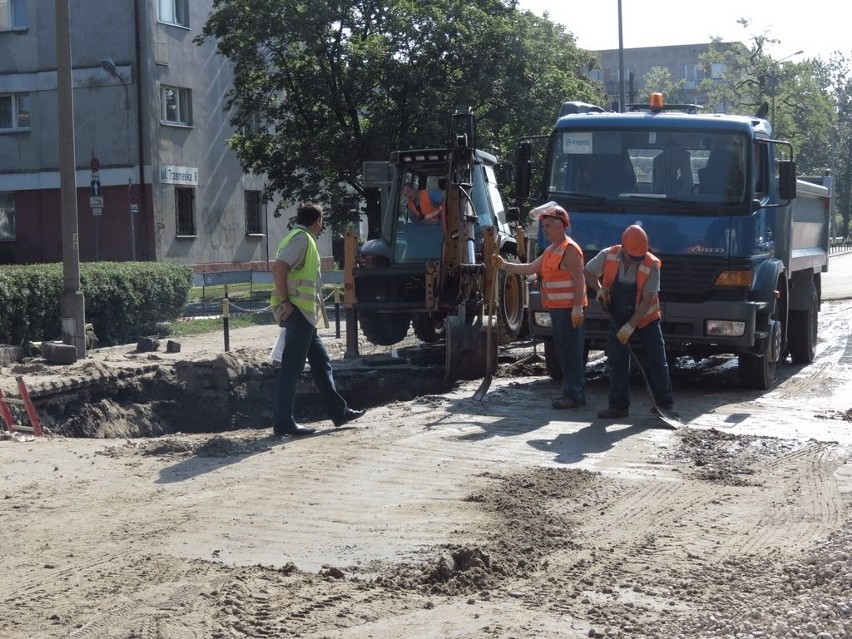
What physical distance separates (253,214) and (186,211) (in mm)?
3578

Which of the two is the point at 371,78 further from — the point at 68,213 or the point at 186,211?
the point at 186,211

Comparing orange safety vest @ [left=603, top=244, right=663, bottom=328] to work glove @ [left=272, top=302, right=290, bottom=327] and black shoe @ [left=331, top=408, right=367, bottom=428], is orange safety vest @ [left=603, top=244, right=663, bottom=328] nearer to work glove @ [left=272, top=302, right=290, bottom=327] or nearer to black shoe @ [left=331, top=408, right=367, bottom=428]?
black shoe @ [left=331, top=408, right=367, bottom=428]

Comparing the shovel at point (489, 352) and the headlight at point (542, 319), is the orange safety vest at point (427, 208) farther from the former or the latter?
the headlight at point (542, 319)

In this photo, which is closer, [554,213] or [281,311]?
[281,311]

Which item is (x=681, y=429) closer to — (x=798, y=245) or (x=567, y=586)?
(x=567, y=586)

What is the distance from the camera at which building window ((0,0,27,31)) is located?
108ft

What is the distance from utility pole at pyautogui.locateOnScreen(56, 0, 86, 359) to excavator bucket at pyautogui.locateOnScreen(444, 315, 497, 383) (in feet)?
16.8

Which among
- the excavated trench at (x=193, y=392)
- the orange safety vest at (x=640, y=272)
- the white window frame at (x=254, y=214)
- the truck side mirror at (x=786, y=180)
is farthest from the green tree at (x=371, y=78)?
the orange safety vest at (x=640, y=272)

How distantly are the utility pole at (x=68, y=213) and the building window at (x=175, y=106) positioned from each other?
57.3 feet

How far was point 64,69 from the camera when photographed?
1508 cm

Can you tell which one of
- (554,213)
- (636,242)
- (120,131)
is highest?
(120,131)

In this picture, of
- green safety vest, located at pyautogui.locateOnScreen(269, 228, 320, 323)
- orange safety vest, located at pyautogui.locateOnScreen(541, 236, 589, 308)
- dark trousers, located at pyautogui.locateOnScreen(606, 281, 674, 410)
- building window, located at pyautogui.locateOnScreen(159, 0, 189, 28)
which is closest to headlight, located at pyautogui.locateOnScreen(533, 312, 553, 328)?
orange safety vest, located at pyautogui.locateOnScreen(541, 236, 589, 308)

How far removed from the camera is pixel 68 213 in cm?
1509

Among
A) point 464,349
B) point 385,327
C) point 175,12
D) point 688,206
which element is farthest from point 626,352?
point 175,12
